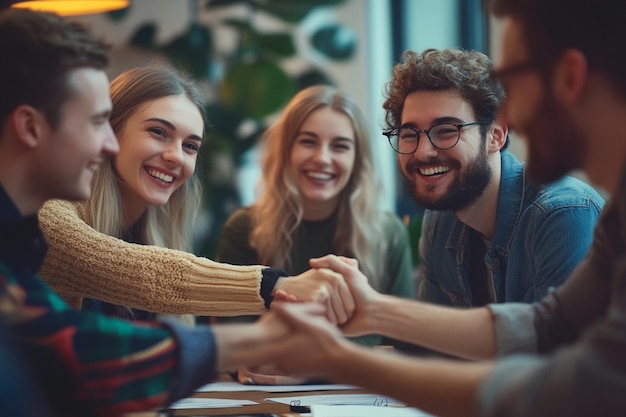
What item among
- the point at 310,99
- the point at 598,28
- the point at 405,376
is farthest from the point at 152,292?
the point at 310,99

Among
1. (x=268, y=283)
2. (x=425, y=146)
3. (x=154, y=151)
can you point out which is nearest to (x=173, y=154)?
(x=154, y=151)

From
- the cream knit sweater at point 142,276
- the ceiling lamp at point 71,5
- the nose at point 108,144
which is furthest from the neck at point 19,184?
the ceiling lamp at point 71,5

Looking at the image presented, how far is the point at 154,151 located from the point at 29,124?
0.99 m

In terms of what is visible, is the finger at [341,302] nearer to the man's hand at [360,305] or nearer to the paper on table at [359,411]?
the man's hand at [360,305]

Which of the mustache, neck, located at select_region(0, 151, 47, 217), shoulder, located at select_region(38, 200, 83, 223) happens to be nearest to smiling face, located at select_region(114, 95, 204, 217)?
shoulder, located at select_region(38, 200, 83, 223)

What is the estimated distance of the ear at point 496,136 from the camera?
2.34m

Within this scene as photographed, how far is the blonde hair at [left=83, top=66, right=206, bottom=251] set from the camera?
217cm

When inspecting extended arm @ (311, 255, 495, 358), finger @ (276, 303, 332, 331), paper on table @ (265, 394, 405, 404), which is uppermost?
finger @ (276, 303, 332, 331)

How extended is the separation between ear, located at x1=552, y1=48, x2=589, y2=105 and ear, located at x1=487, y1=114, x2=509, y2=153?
1.11m

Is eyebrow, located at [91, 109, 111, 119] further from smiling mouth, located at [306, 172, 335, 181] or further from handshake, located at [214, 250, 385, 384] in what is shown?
smiling mouth, located at [306, 172, 335, 181]

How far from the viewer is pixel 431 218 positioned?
2.54m

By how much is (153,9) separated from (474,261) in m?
3.01

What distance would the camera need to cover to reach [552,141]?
4.14 ft

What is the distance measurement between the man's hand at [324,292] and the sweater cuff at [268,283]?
1cm
